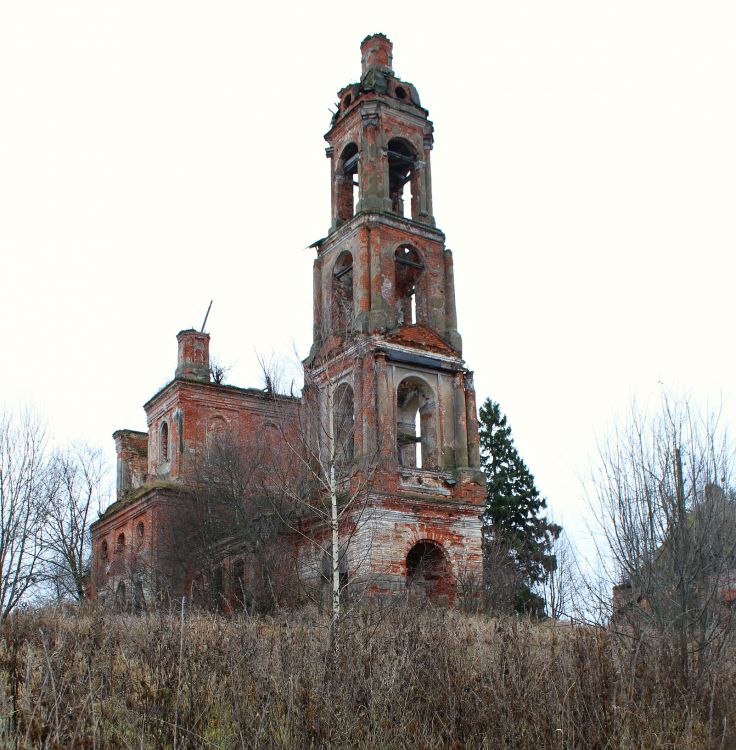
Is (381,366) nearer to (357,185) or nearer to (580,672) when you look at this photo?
(357,185)

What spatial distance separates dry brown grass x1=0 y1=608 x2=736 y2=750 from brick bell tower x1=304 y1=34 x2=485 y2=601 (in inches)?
494

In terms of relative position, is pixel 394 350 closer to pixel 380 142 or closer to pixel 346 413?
A: pixel 346 413

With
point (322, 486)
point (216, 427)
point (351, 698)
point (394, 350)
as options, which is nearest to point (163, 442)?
point (216, 427)

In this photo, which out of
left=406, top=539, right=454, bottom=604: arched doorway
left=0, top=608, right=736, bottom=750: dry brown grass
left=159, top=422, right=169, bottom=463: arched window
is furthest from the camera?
left=159, top=422, right=169, bottom=463: arched window

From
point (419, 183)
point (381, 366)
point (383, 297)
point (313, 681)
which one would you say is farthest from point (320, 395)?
point (313, 681)

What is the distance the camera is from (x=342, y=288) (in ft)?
92.1

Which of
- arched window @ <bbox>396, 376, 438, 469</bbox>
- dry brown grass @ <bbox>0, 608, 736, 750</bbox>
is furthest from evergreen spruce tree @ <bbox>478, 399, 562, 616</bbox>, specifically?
dry brown grass @ <bbox>0, 608, 736, 750</bbox>

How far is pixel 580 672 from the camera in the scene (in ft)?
22.0

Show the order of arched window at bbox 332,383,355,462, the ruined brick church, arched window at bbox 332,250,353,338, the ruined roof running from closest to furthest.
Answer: arched window at bbox 332,383,355,462 < the ruined brick church < the ruined roof < arched window at bbox 332,250,353,338

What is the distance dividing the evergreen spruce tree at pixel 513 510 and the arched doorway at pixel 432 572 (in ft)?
28.5

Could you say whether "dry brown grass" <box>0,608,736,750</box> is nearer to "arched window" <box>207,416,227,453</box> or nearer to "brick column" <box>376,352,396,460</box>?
"brick column" <box>376,352,396,460</box>

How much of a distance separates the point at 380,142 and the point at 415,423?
894 centimetres

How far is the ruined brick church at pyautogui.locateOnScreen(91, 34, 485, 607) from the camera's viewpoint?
23297mm

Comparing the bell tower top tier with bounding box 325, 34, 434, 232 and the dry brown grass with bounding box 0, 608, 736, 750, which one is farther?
the bell tower top tier with bounding box 325, 34, 434, 232
